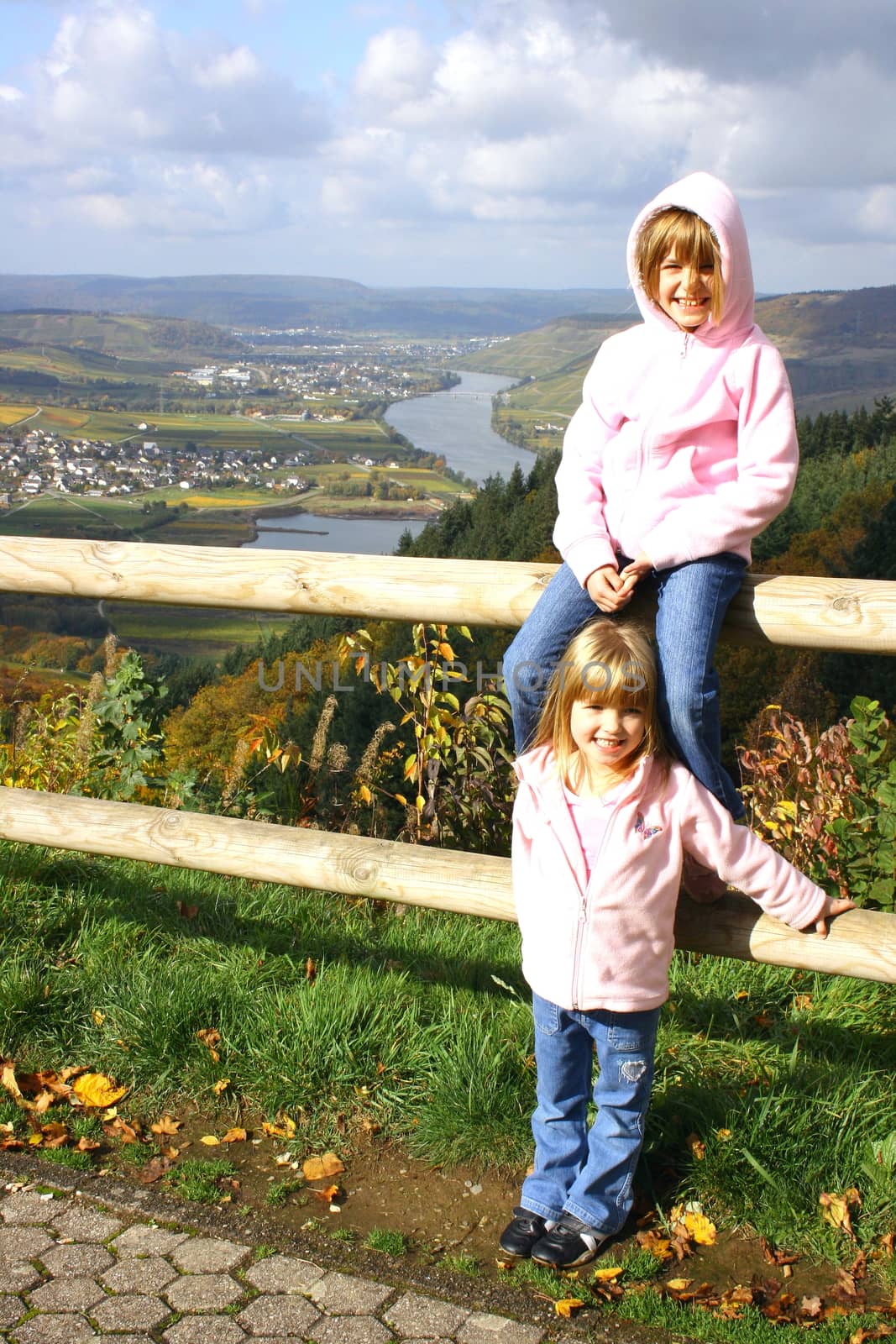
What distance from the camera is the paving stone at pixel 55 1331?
6.70 feet

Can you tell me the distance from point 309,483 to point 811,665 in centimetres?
1475

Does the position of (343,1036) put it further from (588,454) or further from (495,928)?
(588,454)

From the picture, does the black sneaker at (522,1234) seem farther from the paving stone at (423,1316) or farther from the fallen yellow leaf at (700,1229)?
the fallen yellow leaf at (700,1229)

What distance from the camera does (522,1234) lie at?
234 centimetres

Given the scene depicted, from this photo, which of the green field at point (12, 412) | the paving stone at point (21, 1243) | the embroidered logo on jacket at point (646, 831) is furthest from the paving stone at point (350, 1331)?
the green field at point (12, 412)

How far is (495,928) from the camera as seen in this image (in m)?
3.52

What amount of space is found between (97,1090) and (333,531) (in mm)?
16780

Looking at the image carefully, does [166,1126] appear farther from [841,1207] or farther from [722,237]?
[722,237]

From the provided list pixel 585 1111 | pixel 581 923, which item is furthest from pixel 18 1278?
pixel 581 923

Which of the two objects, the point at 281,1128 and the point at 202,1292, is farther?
the point at 281,1128

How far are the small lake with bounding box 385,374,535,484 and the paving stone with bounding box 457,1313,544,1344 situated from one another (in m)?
14.4

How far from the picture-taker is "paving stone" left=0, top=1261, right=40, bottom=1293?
2168 mm

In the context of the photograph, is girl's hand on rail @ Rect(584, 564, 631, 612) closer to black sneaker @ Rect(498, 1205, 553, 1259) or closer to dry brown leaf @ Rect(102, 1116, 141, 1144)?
black sneaker @ Rect(498, 1205, 553, 1259)

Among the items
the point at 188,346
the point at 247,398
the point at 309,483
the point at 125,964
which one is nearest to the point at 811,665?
the point at 125,964
